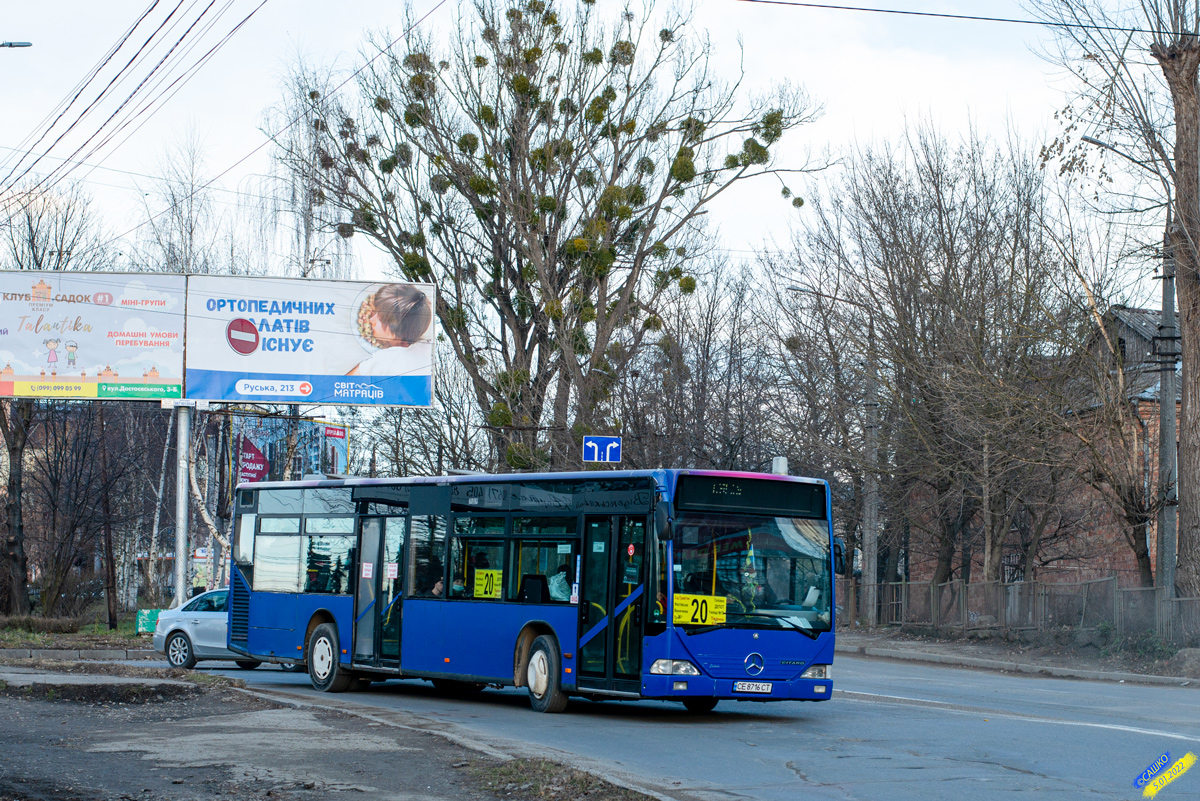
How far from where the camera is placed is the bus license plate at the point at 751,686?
43.0ft

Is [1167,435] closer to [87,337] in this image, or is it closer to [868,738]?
[868,738]

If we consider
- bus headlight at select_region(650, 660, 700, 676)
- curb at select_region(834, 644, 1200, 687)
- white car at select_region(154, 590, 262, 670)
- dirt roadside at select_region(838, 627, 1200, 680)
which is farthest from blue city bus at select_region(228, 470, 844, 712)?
dirt roadside at select_region(838, 627, 1200, 680)

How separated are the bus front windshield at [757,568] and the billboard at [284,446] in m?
26.4

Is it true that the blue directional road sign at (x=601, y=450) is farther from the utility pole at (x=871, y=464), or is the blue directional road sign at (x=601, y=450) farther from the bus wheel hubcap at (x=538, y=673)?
the bus wheel hubcap at (x=538, y=673)

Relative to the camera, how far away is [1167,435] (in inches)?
942

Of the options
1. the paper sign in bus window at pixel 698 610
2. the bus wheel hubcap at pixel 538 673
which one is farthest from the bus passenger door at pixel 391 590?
the paper sign in bus window at pixel 698 610

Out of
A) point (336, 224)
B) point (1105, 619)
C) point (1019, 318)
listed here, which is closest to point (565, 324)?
point (336, 224)

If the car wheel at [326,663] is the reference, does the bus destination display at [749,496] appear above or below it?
above

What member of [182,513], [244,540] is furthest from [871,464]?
[244,540]

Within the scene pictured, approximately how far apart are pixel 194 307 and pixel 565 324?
9.58 metres

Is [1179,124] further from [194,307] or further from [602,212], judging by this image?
[194,307]

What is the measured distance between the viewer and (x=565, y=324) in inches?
1346

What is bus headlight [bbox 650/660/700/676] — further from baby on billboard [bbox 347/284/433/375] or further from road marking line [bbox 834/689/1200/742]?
baby on billboard [bbox 347/284/433/375]

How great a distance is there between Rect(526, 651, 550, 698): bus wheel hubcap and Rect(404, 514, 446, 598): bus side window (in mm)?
1904
